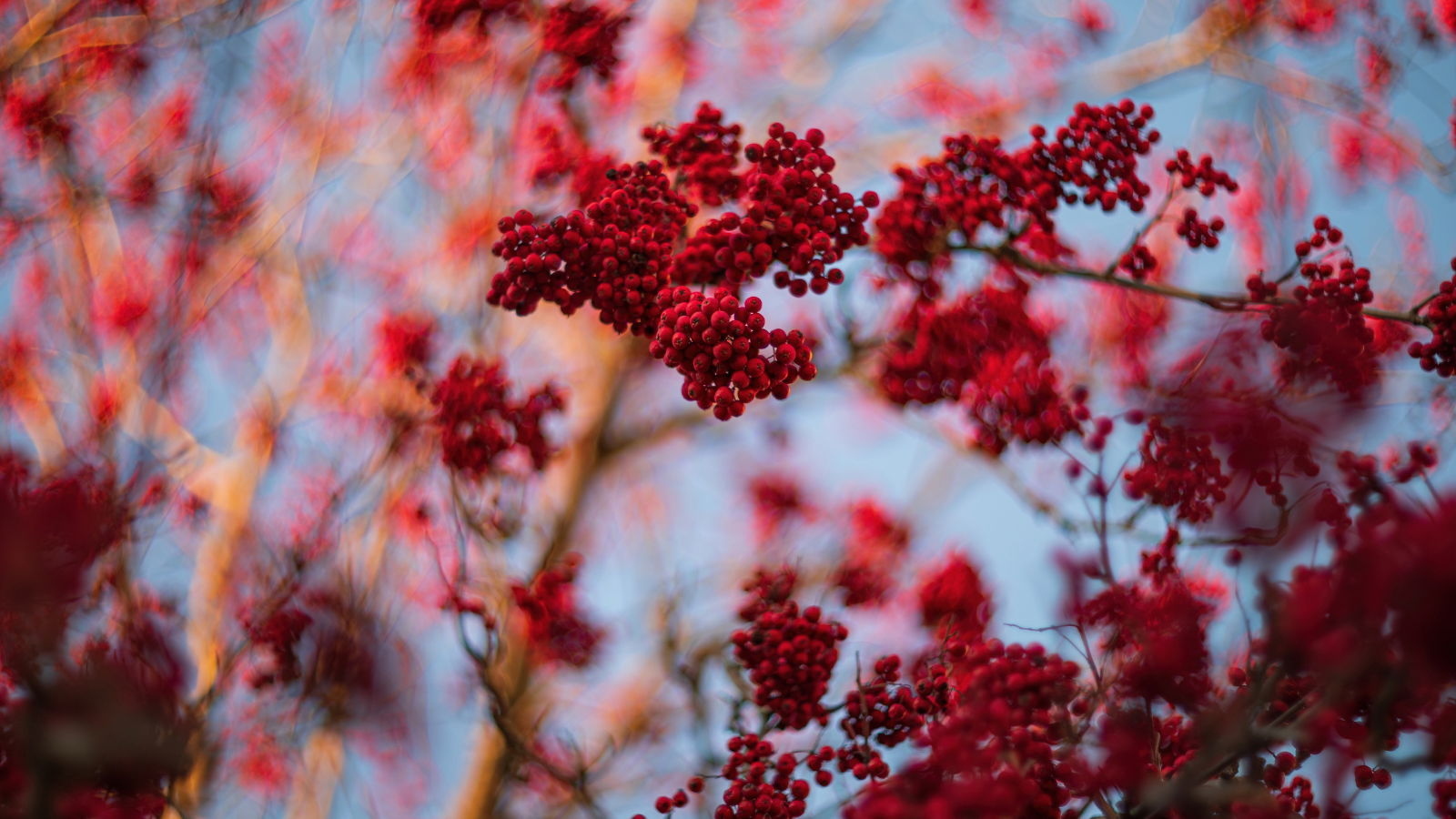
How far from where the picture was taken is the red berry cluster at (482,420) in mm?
2658

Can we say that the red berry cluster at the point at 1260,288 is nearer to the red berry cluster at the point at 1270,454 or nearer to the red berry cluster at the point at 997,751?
the red berry cluster at the point at 1270,454

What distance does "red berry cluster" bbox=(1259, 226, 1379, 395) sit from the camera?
202 cm

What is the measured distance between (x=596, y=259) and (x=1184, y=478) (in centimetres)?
165

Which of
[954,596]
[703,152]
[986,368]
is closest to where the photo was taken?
[703,152]

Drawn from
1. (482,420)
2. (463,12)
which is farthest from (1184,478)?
(463,12)

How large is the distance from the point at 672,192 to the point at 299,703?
2108 mm

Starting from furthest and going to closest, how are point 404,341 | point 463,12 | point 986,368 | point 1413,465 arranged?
point 404,341 < point 463,12 < point 986,368 < point 1413,465

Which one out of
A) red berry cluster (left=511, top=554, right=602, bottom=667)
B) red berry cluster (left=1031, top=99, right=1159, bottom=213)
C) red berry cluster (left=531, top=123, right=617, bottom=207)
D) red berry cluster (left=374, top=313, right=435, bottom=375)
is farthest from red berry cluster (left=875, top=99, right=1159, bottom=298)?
red berry cluster (left=374, top=313, right=435, bottom=375)

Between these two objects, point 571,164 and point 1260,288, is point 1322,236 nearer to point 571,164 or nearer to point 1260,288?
point 1260,288

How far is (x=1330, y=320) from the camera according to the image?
2.03m

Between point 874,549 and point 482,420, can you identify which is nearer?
point 482,420

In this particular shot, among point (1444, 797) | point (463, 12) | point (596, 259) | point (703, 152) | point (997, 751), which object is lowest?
point (1444, 797)

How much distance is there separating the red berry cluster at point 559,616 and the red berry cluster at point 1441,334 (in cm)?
271

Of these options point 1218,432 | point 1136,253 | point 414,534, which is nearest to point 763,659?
point 1218,432
